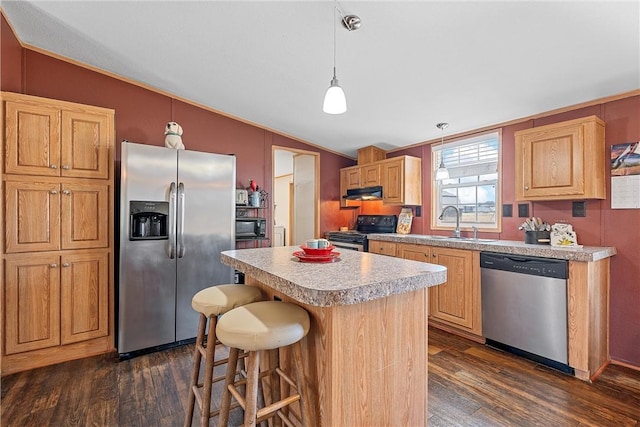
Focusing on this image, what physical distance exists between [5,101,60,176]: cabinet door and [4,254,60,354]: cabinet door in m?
0.70

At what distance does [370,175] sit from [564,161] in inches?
89.6

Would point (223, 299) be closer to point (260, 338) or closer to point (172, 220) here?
point (260, 338)

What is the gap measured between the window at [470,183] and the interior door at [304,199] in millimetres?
1777

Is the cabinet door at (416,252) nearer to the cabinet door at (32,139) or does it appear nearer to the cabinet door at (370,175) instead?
the cabinet door at (370,175)

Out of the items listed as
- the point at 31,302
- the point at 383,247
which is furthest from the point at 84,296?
the point at 383,247

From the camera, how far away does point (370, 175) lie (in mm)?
4391

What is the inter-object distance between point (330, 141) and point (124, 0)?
284 centimetres

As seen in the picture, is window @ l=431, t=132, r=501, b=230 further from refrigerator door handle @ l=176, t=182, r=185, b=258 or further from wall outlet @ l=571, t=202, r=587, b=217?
refrigerator door handle @ l=176, t=182, r=185, b=258

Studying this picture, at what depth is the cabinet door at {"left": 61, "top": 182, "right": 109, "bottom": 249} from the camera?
254cm

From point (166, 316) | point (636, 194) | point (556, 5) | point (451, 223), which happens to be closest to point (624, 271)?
point (636, 194)

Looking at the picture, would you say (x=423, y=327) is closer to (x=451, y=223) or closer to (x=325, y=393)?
(x=325, y=393)

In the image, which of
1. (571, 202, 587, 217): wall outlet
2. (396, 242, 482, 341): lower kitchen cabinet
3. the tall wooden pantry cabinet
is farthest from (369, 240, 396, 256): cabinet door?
the tall wooden pantry cabinet

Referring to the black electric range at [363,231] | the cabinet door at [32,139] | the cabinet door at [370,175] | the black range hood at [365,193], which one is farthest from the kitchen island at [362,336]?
the cabinet door at [370,175]

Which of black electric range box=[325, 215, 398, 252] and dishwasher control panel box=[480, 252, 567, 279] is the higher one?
black electric range box=[325, 215, 398, 252]
